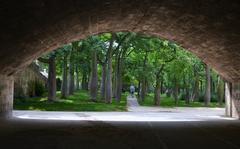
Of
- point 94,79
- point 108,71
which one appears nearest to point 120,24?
point 108,71

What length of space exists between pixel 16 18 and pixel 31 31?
7.91ft

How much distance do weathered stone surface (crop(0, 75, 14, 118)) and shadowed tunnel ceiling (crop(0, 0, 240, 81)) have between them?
449 mm

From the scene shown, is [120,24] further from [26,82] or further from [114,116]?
[26,82]

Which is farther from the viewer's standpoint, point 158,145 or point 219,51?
point 219,51

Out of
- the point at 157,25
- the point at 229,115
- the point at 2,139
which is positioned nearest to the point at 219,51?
the point at 157,25

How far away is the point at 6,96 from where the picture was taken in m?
18.5

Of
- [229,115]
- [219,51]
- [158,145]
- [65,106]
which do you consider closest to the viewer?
[158,145]

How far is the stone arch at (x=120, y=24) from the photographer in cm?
1108

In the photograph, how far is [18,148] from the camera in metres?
8.52

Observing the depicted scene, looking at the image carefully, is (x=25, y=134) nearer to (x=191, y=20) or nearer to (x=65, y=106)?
(x=191, y=20)

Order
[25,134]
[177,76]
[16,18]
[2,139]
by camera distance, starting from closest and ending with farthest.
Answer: [2,139]
[16,18]
[25,134]
[177,76]

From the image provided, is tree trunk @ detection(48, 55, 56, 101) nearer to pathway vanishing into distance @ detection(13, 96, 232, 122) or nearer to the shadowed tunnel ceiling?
pathway vanishing into distance @ detection(13, 96, 232, 122)

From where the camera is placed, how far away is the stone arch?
11.1 m

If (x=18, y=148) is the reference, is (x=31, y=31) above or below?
above
